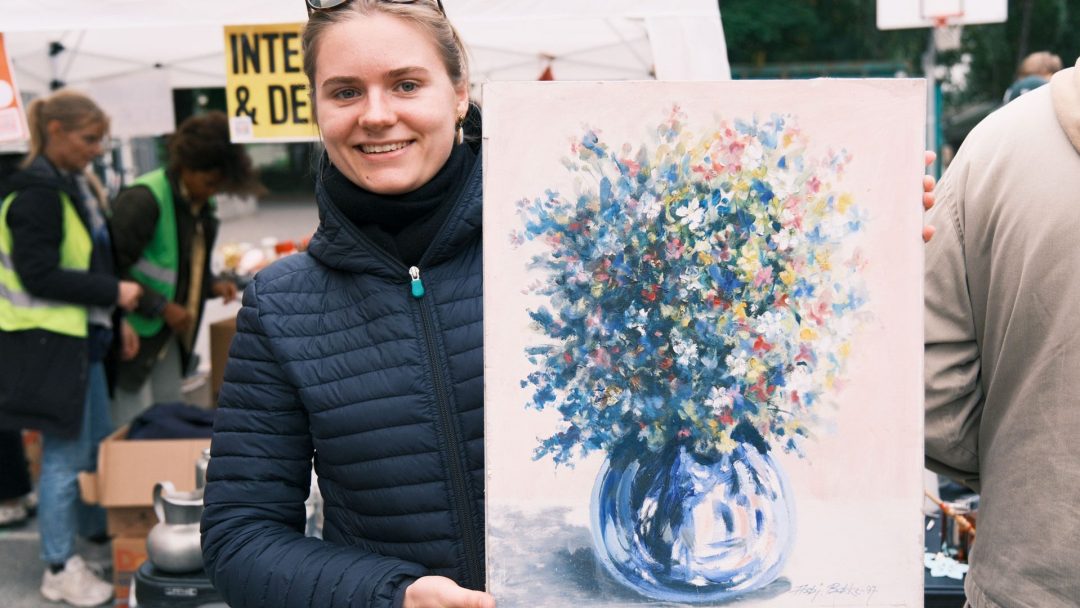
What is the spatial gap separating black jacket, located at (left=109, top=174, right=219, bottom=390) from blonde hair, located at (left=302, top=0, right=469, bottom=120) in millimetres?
3350

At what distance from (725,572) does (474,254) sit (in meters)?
0.52

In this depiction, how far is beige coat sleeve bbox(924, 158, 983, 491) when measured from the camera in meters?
1.46

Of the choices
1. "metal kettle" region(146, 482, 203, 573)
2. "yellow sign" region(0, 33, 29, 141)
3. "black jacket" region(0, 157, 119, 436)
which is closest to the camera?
"metal kettle" region(146, 482, 203, 573)

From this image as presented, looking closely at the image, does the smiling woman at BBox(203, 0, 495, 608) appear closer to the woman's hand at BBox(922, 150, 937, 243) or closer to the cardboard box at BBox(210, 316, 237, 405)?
the woman's hand at BBox(922, 150, 937, 243)

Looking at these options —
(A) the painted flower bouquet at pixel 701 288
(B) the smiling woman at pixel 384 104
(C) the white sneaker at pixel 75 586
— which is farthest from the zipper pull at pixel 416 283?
(C) the white sneaker at pixel 75 586

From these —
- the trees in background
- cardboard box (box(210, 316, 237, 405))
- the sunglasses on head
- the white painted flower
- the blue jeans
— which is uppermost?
the trees in background

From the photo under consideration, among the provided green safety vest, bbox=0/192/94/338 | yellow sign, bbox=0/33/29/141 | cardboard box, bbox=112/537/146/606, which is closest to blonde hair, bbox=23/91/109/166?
green safety vest, bbox=0/192/94/338

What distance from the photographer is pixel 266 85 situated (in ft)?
12.6

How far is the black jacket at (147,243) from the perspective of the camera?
4492 mm

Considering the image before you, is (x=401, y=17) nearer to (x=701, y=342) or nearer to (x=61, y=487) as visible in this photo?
(x=701, y=342)

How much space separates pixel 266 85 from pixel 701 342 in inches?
117

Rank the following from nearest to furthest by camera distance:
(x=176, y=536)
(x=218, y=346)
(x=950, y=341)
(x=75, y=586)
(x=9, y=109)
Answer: (x=950, y=341) < (x=176, y=536) < (x=9, y=109) < (x=75, y=586) < (x=218, y=346)

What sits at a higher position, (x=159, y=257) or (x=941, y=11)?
(x=941, y=11)
